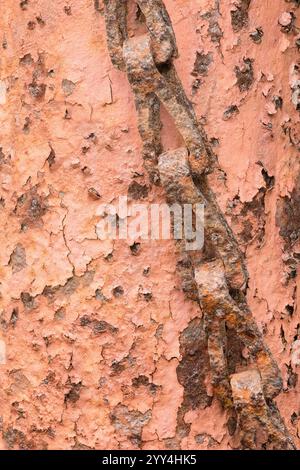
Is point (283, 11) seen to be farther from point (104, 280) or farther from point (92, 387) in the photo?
point (92, 387)

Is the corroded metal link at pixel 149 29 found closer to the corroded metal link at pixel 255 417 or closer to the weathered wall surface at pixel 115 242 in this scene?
the weathered wall surface at pixel 115 242

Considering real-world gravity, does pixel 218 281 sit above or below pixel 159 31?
below

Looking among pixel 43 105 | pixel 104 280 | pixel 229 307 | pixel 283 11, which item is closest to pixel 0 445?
pixel 104 280

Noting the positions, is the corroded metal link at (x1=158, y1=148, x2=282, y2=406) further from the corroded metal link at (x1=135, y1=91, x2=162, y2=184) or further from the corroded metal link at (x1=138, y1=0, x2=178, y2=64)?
the corroded metal link at (x1=138, y1=0, x2=178, y2=64)

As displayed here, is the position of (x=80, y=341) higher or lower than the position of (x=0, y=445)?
higher

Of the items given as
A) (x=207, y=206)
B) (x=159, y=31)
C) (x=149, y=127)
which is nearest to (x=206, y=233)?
(x=207, y=206)

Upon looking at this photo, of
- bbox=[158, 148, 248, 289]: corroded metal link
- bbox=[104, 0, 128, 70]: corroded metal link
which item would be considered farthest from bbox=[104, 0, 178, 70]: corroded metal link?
bbox=[158, 148, 248, 289]: corroded metal link

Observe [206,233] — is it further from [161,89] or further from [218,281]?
[161,89]
